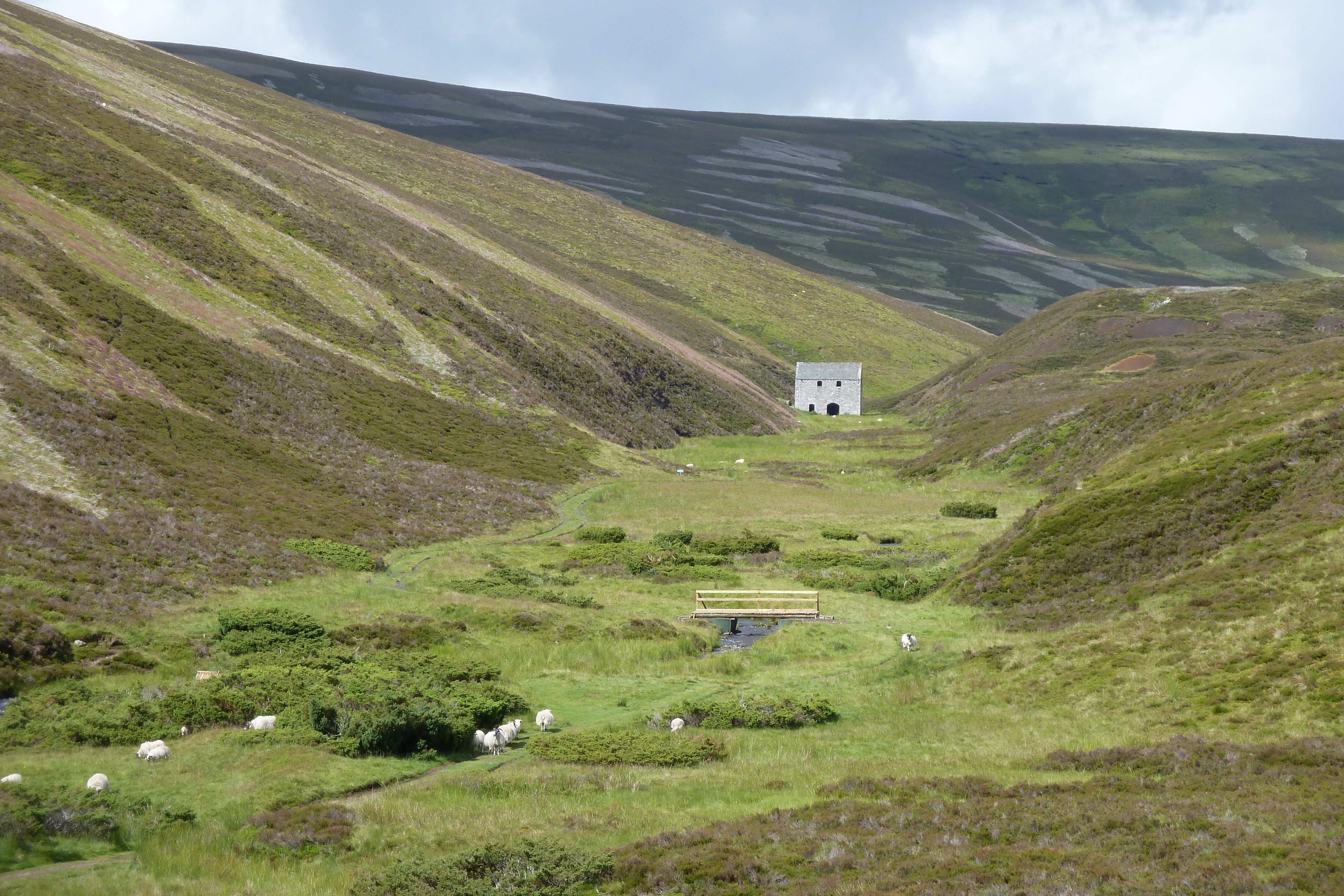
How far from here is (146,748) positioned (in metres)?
17.2

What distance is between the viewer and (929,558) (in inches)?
1656

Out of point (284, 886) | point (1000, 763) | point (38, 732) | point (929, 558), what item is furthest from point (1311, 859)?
point (929, 558)

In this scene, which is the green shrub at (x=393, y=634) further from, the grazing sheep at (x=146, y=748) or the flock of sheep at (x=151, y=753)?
the grazing sheep at (x=146, y=748)

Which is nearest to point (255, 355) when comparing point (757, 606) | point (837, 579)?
point (757, 606)

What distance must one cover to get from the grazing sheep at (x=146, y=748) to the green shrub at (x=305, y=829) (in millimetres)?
3528

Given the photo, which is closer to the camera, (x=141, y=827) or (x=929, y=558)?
(x=141, y=827)

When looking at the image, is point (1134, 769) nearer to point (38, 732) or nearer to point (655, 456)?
point (38, 732)

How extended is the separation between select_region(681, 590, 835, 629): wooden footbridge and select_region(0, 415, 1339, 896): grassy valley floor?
900 millimetres

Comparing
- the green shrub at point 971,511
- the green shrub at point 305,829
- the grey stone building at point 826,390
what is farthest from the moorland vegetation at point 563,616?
the grey stone building at point 826,390

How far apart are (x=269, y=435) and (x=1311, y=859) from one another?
4715 centimetres

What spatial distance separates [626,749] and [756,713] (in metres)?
3.93

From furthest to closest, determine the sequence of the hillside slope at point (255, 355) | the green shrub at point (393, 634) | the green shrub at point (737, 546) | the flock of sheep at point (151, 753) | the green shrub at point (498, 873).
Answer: the green shrub at point (737, 546) → the hillside slope at point (255, 355) → the green shrub at point (393, 634) → the flock of sheep at point (151, 753) → the green shrub at point (498, 873)

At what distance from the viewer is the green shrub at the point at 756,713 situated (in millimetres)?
21781

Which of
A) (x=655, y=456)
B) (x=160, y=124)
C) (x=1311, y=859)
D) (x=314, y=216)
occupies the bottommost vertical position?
(x=655, y=456)
